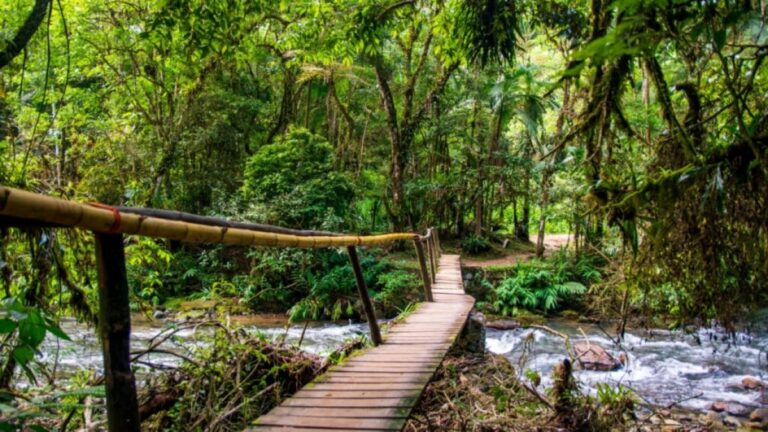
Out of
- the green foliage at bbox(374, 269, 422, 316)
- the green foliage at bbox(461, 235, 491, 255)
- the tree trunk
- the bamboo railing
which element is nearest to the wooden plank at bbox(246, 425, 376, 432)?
the bamboo railing

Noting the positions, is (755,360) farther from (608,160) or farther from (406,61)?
(406,61)

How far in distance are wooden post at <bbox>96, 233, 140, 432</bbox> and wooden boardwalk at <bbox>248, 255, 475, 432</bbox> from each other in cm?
87

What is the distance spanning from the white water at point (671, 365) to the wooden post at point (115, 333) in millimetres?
4808

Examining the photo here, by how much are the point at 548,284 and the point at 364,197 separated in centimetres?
593

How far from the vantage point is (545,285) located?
11.9 m

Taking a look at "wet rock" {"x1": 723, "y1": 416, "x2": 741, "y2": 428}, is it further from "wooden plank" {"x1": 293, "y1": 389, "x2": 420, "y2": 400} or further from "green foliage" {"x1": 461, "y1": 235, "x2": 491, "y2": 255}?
"green foliage" {"x1": 461, "y1": 235, "x2": 491, "y2": 255}

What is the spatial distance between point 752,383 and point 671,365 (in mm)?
1114

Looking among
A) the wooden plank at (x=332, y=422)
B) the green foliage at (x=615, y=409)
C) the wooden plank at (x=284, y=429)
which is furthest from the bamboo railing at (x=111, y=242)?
the green foliage at (x=615, y=409)

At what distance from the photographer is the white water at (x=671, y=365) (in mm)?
6395

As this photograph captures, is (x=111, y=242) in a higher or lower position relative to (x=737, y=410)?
higher

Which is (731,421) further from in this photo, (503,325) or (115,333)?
(115,333)

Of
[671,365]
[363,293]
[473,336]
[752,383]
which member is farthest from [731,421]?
[363,293]

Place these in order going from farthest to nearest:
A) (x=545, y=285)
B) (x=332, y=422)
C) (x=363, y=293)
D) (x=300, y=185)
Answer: (x=300, y=185), (x=545, y=285), (x=363, y=293), (x=332, y=422)

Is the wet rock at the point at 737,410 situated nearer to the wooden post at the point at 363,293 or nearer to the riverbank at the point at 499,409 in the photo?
the riverbank at the point at 499,409
